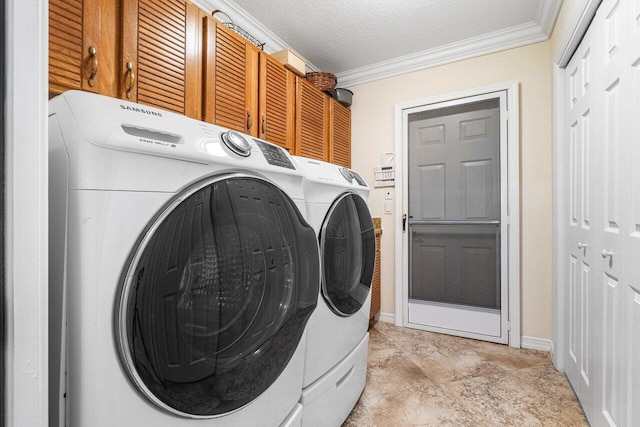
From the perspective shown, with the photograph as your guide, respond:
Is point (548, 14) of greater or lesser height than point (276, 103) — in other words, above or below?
above

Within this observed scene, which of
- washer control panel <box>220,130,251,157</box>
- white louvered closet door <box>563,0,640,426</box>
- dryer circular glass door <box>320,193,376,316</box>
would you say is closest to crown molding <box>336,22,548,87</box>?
white louvered closet door <box>563,0,640,426</box>

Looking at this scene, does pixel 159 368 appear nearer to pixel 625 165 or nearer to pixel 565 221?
pixel 625 165

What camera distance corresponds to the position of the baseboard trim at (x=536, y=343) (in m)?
2.26

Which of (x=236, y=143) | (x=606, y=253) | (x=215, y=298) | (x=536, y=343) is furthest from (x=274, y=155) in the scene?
(x=536, y=343)

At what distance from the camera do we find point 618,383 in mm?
1105

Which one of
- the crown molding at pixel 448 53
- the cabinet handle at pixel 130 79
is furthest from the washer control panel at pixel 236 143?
the crown molding at pixel 448 53

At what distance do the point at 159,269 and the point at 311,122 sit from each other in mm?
2088

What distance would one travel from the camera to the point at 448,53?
259 centimetres

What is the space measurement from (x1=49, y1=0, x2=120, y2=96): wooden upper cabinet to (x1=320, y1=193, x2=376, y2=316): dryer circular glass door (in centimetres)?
106

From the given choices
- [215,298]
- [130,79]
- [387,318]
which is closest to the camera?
[215,298]

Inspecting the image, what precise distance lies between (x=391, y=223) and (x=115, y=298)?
8.29 feet

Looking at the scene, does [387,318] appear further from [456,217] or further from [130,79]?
[130,79]

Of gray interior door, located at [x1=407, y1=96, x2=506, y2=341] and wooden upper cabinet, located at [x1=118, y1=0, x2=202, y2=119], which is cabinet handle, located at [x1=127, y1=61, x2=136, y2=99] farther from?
gray interior door, located at [x1=407, y1=96, x2=506, y2=341]

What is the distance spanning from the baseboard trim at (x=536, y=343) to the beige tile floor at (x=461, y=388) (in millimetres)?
55
